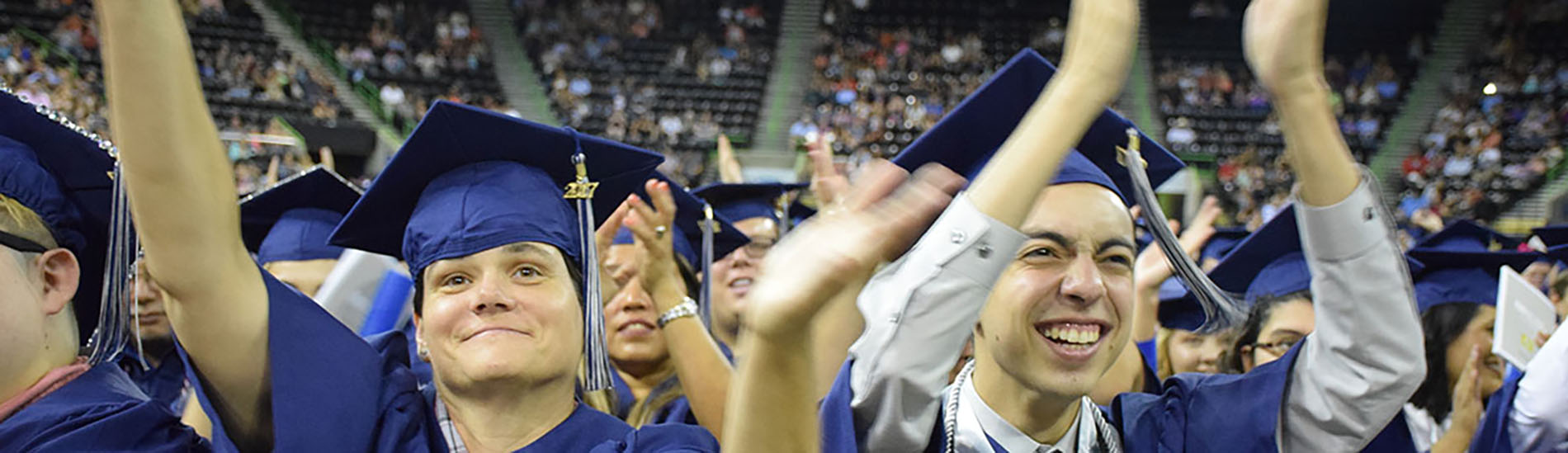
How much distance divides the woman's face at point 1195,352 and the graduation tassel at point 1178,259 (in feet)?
4.41

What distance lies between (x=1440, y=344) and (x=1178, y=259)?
163 centimetres

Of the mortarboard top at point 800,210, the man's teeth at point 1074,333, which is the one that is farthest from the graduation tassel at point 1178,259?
the mortarboard top at point 800,210

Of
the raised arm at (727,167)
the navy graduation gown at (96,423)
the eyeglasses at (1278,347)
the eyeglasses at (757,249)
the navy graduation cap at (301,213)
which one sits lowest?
the raised arm at (727,167)

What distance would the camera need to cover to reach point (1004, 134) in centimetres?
210

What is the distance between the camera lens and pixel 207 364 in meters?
1.71

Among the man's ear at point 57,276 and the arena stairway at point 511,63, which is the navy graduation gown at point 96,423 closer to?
the man's ear at point 57,276

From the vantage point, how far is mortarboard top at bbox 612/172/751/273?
320 cm

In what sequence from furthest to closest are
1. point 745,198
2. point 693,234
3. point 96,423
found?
1. point 745,198
2. point 693,234
3. point 96,423

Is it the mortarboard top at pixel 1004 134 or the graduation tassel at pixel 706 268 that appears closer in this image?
the mortarboard top at pixel 1004 134

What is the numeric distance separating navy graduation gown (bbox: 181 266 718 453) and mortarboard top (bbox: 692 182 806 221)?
177 centimetres

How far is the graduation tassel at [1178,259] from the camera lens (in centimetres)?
192

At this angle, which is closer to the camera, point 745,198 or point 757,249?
point 757,249

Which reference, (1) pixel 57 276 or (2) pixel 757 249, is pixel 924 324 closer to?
(1) pixel 57 276

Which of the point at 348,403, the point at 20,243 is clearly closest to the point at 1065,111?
the point at 348,403
